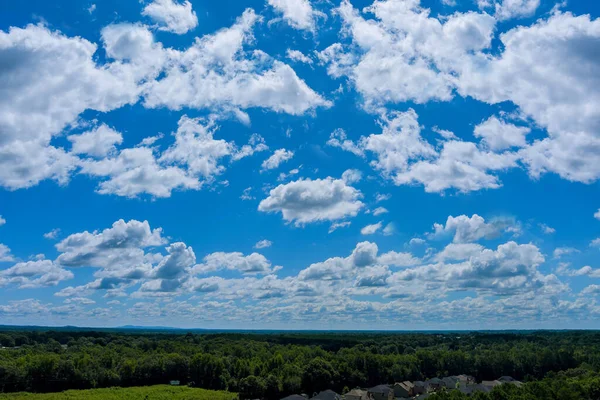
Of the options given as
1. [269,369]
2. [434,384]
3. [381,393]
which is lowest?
[434,384]

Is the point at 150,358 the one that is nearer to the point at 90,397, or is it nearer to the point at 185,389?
the point at 185,389

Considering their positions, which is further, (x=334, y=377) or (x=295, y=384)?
(x=334, y=377)

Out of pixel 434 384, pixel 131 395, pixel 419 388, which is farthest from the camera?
pixel 434 384

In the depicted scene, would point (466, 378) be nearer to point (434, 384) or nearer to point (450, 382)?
point (450, 382)

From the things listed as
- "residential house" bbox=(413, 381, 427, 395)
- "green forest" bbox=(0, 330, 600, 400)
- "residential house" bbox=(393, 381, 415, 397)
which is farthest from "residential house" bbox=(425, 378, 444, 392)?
"green forest" bbox=(0, 330, 600, 400)

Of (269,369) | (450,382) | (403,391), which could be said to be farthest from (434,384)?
(269,369)

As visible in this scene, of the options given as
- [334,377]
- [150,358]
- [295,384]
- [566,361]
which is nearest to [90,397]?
[150,358]

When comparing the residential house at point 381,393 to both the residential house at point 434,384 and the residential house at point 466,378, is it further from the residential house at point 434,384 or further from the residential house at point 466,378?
the residential house at point 466,378

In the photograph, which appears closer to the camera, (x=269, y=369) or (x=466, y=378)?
(x=269, y=369)
